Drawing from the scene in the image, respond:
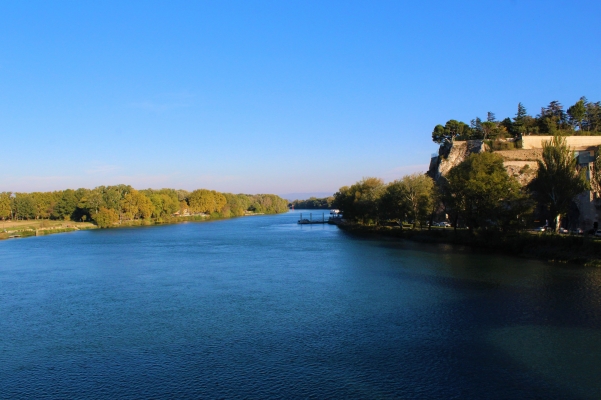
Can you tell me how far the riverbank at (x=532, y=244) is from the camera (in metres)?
29.9

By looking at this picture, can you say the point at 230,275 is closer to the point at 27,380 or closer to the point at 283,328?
the point at 283,328

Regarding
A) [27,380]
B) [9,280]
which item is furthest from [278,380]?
[9,280]

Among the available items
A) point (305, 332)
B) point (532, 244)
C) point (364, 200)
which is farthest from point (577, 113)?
point (305, 332)

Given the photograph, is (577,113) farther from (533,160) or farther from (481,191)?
(481,191)

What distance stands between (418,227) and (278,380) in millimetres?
45597

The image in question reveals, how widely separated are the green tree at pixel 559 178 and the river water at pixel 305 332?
8566 millimetres

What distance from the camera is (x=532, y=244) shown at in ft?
113

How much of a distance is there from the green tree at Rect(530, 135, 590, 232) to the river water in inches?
337

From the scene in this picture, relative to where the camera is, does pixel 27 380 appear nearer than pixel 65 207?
Yes

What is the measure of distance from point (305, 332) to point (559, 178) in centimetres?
2805

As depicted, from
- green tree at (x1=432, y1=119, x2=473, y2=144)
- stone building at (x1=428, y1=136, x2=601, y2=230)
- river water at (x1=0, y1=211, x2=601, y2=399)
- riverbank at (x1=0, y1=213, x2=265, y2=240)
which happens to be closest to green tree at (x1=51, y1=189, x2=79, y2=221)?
riverbank at (x1=0, y1=213, x2=265, y2=240)

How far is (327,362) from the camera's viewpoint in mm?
13734

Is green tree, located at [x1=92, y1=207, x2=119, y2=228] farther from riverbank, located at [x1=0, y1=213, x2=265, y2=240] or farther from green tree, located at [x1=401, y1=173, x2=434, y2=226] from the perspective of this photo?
green tree, located at [x1=401, y1=173, x2=434, y2=226]

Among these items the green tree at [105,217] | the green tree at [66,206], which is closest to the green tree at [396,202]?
the green tree at [105,217]
